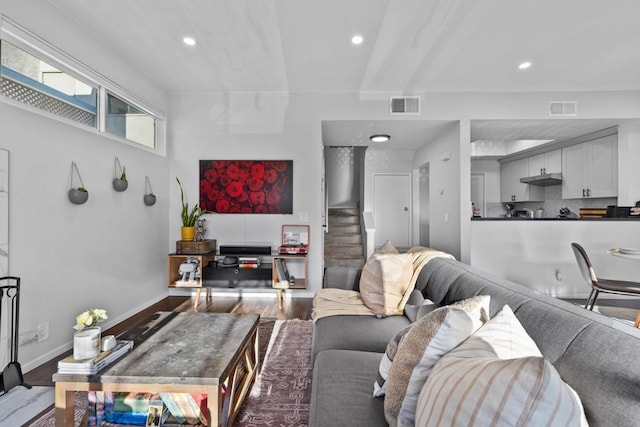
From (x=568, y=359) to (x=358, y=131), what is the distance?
13.2 feet

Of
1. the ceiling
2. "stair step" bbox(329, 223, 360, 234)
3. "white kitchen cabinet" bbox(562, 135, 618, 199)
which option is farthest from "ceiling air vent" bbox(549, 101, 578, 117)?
"stair step" bbox(329, 223, 360, 234)

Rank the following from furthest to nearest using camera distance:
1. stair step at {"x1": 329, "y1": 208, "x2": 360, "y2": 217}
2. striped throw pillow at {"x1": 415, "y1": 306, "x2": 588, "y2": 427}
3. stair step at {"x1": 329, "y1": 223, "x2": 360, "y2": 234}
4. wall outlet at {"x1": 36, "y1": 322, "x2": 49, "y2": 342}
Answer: stair step at {"x1": 329, "y1": 208, "x2": 360, "y2": 217}
stair step at {"x1": 329, "y1": 223, "x2": 360, "y2": 234}
wall outlet at {"x1": 36, "y1": 322, "x2": 49, "y2": 342}
striped throw pillow at {"x1": 415, "y1": 306, "x2": 588, "y2": 427}

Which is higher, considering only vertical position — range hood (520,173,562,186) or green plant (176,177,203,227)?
range hood (520,173,562,186)

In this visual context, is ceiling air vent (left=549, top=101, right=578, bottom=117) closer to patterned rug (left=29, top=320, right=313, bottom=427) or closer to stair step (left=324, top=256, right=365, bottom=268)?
stair step (left=324, top=256, right=365, bottom=268)

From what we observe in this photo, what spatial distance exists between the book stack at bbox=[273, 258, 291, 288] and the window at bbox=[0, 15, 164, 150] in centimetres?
211

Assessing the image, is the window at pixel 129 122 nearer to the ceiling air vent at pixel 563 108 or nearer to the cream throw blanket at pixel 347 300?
the cream throw blanket at pixel 347 300

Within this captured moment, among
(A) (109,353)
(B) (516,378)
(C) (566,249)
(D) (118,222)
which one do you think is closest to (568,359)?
(B) (516,378)

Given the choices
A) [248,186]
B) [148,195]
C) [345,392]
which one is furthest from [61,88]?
[345,392]

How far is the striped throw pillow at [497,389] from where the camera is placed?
0.59 meters

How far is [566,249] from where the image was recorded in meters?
3.88

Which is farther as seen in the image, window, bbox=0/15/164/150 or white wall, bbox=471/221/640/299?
white wall, bbox=471/221/640/299

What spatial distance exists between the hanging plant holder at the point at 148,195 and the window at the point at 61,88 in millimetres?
443

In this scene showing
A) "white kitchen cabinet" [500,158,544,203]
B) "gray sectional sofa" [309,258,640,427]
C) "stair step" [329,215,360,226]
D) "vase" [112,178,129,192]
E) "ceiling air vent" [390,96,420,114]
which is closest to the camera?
"gray sectional sofa" [309,258,640,427]

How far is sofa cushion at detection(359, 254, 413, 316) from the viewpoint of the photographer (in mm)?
2150
